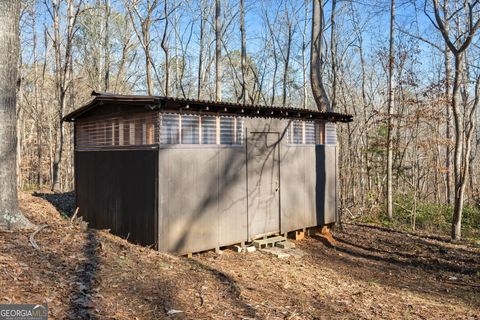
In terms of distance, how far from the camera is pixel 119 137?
7508mm

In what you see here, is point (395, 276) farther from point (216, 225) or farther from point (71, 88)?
point (71, 88)

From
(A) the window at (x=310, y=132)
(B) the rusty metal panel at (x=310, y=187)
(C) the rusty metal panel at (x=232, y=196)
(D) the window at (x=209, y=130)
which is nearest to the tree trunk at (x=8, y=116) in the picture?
(D) the window at (x=209, y=130)

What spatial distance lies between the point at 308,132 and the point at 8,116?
20.4 ft

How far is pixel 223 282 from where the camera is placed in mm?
5105

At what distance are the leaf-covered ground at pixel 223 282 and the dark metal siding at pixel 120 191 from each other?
58 centimetres

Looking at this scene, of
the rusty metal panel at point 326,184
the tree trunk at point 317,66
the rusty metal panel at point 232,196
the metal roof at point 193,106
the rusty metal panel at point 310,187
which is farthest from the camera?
the tree trunk at point 317,66

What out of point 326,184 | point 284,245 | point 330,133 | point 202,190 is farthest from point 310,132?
point 202,190

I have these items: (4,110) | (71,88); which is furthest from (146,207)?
(71,88)

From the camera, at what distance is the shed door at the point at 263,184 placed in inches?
306

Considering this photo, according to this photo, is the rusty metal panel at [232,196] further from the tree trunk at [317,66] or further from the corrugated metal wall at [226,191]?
the tree trunk at [317,66]

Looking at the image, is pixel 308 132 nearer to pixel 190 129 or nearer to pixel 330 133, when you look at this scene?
pixel 330 133

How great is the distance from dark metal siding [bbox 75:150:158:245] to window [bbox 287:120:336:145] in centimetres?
349

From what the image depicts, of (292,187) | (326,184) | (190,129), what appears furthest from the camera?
(326,184)

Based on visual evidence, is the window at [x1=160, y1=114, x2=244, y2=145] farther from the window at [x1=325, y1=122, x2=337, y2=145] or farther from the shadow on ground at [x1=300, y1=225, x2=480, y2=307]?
the shadow on ground at [x1=300, y1=225, x2=480, y2=307]
